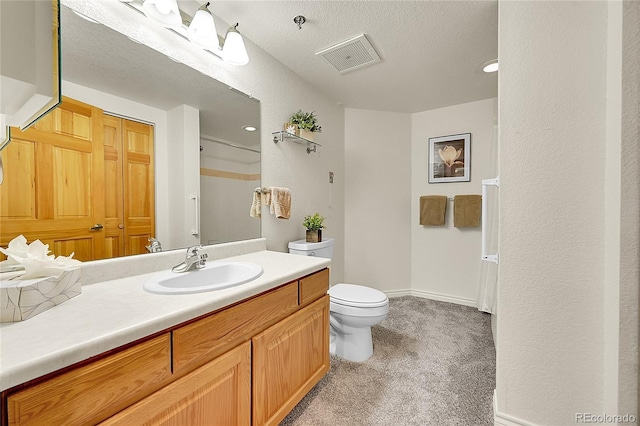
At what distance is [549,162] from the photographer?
1114mm

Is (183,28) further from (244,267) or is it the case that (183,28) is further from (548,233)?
(548,233)

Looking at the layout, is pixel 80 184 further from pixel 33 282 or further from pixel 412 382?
pixel 412 382

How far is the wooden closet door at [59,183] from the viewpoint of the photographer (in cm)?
87

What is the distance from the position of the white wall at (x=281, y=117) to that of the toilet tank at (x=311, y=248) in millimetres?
100

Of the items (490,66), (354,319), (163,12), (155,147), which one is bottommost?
(354,319)

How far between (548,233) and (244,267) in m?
1.45

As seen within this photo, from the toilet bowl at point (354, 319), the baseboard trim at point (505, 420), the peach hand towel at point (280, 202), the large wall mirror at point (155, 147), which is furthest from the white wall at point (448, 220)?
the large wall mirror at point (155, 147)

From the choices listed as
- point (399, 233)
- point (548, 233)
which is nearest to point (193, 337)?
point (548, 233)

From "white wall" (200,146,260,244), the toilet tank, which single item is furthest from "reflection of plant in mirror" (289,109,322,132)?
the toilet tank

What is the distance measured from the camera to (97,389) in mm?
592

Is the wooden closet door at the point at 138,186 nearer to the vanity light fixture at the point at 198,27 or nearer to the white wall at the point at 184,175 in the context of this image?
the white wall at the point at 184,175

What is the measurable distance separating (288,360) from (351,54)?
206cm

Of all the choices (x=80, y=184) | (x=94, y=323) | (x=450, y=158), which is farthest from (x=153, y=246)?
(x=450, y=158)

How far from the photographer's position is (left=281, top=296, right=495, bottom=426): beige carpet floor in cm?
130
